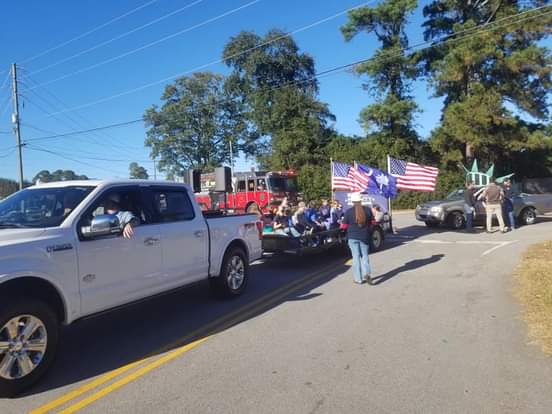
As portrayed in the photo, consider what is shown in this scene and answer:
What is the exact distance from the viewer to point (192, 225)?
6.58 m

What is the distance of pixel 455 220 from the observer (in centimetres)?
1753

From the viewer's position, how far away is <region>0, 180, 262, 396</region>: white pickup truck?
423 centimetres

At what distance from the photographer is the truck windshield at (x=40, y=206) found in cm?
486

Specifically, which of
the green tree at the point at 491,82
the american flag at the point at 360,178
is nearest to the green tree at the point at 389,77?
the green tree at the point at 491,82

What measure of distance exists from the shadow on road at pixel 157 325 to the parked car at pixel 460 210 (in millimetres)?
9621

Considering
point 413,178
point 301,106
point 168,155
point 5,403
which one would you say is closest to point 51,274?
point 5,403

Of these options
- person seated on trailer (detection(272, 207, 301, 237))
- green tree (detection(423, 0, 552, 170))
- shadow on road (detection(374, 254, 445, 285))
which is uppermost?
green tree (detection(423, 0, 552, 170))

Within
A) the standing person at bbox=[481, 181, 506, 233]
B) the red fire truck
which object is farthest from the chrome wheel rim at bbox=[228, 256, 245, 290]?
the red fire truck

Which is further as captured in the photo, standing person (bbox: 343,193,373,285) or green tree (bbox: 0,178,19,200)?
green tree (bbox: 0,178,19,200)

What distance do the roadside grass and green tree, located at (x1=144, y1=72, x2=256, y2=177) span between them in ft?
181

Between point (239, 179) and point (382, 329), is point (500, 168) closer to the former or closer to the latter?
point (239, 179)

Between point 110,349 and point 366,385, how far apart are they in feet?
9.90

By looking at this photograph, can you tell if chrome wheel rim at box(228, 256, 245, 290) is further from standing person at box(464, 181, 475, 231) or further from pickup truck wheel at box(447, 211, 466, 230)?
pickup truck wheel at box(447, 211, 466, 230)

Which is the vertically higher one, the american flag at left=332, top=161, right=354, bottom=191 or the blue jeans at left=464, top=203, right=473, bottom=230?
the american flag at left=332, top=161, right=354, bottom=191
